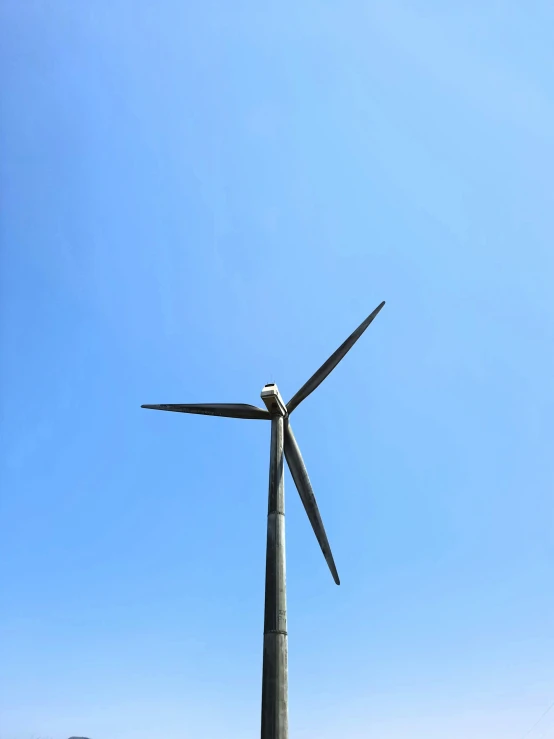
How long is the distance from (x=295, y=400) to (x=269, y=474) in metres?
5.13

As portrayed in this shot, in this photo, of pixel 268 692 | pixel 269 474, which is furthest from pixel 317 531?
pixel 268 692

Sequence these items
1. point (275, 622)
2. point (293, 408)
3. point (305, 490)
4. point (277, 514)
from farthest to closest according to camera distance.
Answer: point (293, 408)
point (305, 490)
point (277, 514)
point (275, 622)

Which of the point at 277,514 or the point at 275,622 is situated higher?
the point at 277,514

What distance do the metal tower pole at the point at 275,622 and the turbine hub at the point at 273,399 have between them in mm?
2488

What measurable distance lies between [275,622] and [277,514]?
10.6ft

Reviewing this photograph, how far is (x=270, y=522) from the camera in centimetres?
1661

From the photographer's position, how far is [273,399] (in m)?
19.6

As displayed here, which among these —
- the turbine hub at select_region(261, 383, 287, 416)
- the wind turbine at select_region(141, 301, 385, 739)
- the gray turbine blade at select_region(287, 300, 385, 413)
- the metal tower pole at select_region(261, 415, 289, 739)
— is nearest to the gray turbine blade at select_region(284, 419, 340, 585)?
the wind turbine at select_region(141, 301, 385, 739)

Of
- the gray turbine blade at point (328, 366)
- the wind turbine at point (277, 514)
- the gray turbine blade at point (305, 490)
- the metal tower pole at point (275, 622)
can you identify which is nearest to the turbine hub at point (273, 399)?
the wind turbine at point (277, 514)

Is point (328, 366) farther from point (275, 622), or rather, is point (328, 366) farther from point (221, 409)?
point (275, 622)

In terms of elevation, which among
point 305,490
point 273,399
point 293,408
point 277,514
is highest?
point 293,408

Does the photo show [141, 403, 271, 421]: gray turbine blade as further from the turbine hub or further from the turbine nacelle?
the turbine hub

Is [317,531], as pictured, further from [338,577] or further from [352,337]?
[352,337]

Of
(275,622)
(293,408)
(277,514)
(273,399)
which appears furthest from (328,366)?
(275,622)
